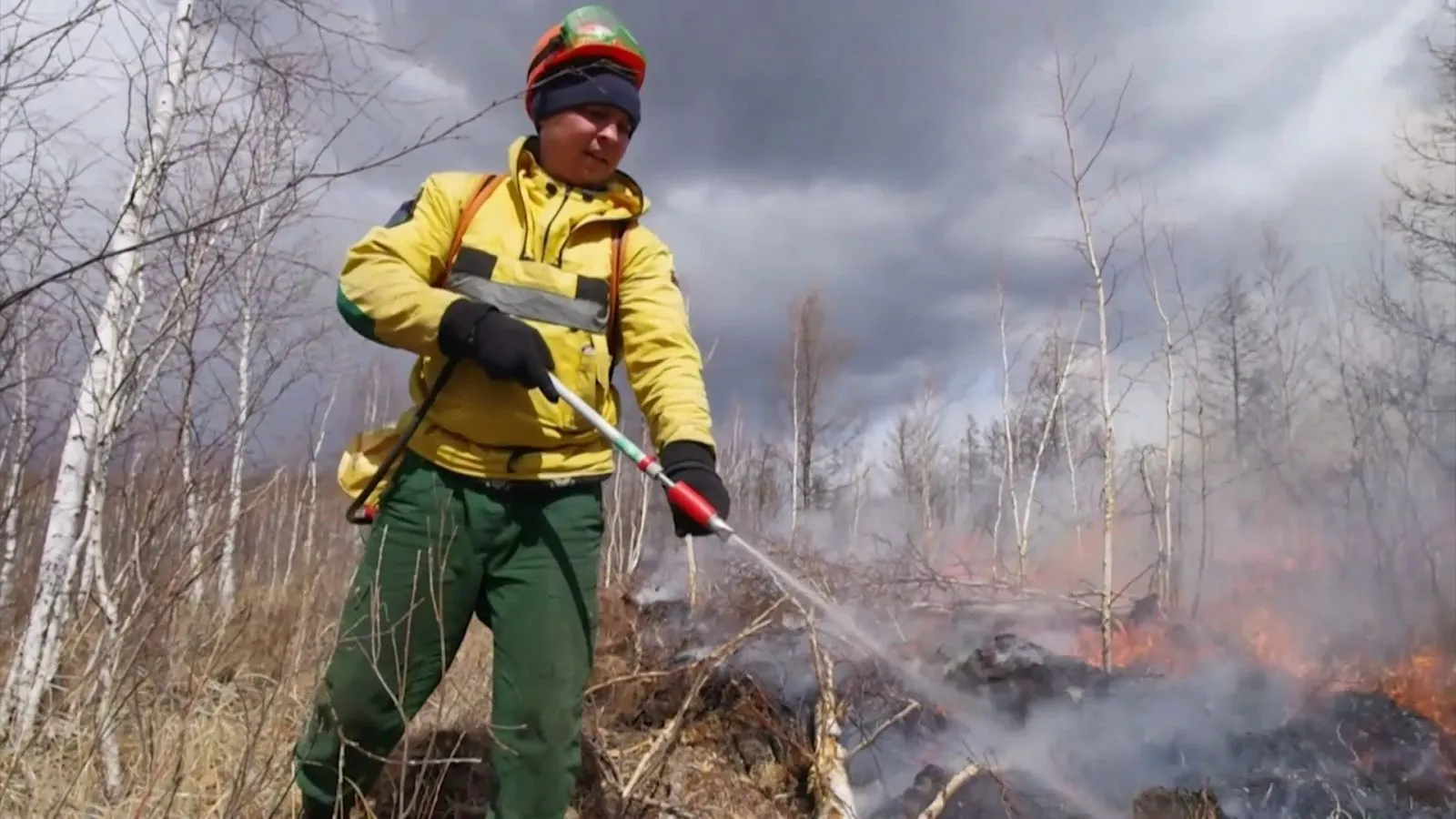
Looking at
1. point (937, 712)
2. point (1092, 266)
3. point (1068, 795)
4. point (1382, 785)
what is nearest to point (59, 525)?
point (937, 712)

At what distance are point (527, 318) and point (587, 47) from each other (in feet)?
2.26

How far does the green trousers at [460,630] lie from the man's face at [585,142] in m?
0.80

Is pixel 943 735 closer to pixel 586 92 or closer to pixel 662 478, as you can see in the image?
pixel 662 478

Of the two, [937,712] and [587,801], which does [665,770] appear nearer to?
[587,801]

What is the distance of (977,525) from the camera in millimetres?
32781

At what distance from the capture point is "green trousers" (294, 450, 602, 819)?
6.53 feet

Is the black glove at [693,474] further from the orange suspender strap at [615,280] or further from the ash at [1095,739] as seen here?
the ash at [1095,739]

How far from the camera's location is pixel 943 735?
4320mm

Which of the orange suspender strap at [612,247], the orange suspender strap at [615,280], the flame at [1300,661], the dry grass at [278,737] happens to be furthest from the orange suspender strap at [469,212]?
the flame at [1300,661]

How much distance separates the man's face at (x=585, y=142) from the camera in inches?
84.8

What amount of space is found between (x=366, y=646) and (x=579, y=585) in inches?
19.9

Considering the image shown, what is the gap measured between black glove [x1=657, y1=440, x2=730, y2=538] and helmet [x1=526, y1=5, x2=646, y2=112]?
94 cm

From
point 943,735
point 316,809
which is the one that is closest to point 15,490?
point 316,809

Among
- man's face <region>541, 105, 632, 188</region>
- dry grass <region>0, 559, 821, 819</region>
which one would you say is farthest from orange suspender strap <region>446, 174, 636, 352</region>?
dry grass <region>0, 559, 821, 819</region>
